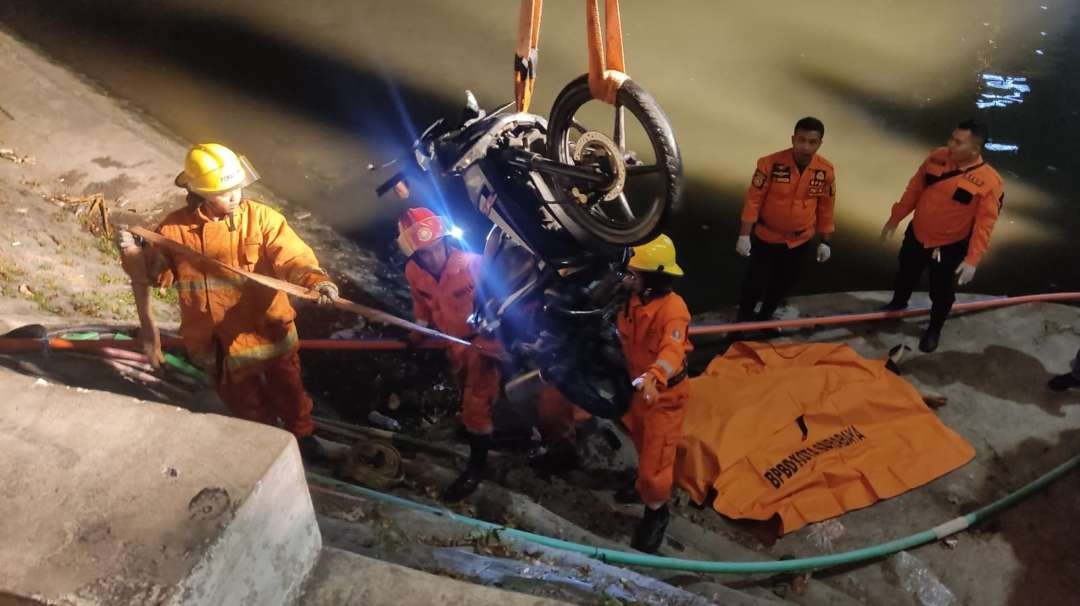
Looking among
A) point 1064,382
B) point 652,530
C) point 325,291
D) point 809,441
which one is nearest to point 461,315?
point 325,291

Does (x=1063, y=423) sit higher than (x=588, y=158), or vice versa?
(x=588, y=158)

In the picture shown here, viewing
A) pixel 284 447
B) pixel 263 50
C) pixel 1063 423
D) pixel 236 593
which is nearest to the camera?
pixel 236 593

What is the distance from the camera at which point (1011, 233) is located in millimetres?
7266

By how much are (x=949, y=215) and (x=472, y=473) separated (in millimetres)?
3584

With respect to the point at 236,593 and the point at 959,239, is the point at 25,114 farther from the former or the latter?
the point at 959,239

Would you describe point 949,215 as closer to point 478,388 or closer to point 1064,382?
point 1064,382

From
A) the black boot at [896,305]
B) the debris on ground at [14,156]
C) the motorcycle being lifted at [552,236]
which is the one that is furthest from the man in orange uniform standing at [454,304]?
the debris on ground at [14,156]

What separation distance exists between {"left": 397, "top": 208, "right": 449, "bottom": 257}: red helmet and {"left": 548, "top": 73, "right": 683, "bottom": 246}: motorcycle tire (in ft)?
2.10

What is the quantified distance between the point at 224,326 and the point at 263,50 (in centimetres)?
711

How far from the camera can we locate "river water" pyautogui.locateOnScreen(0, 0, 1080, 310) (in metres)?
7.20

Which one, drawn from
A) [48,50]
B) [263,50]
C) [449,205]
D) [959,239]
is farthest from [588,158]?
[48,50]

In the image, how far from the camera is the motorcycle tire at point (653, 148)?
9.18 feet

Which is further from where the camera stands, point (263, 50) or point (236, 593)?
point (263, 50)

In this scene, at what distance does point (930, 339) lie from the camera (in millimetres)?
5125
